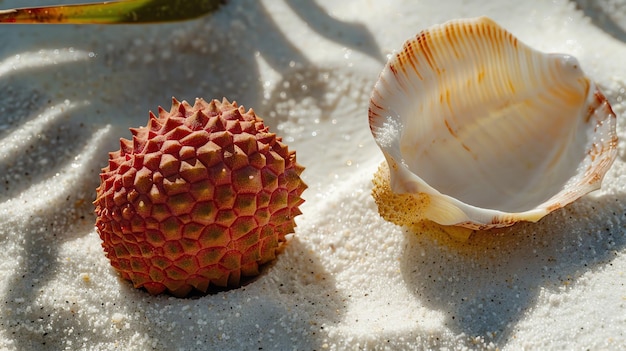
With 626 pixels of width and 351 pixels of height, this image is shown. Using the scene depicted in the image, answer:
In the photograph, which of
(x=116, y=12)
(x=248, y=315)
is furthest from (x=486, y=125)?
(x=116, y=12)

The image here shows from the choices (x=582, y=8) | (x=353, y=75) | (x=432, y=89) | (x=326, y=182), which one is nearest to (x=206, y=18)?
(x=353, y=75)

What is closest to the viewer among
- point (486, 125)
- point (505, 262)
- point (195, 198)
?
point (195, 198)

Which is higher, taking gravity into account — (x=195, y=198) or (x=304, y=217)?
(x=195, y=198)

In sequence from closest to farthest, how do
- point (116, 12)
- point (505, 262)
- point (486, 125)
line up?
point (505, 262) → point (486, 125) → point (116, 12)

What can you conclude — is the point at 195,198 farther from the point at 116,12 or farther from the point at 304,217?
the point at 116,12

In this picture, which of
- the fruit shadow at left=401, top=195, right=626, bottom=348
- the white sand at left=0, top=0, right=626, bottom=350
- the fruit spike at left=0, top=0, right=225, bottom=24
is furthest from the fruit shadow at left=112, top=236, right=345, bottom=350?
the fruit spike at left=0, top=0, right=225, bottom=24

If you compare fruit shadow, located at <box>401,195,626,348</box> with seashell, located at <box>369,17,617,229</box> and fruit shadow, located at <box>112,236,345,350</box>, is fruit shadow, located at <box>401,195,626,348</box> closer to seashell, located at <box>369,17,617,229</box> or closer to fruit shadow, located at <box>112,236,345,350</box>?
seashell, located at <box>369,17,617,229</box>

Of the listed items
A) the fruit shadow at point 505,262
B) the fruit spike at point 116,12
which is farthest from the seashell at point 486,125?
the fruit spike at point 116,12
